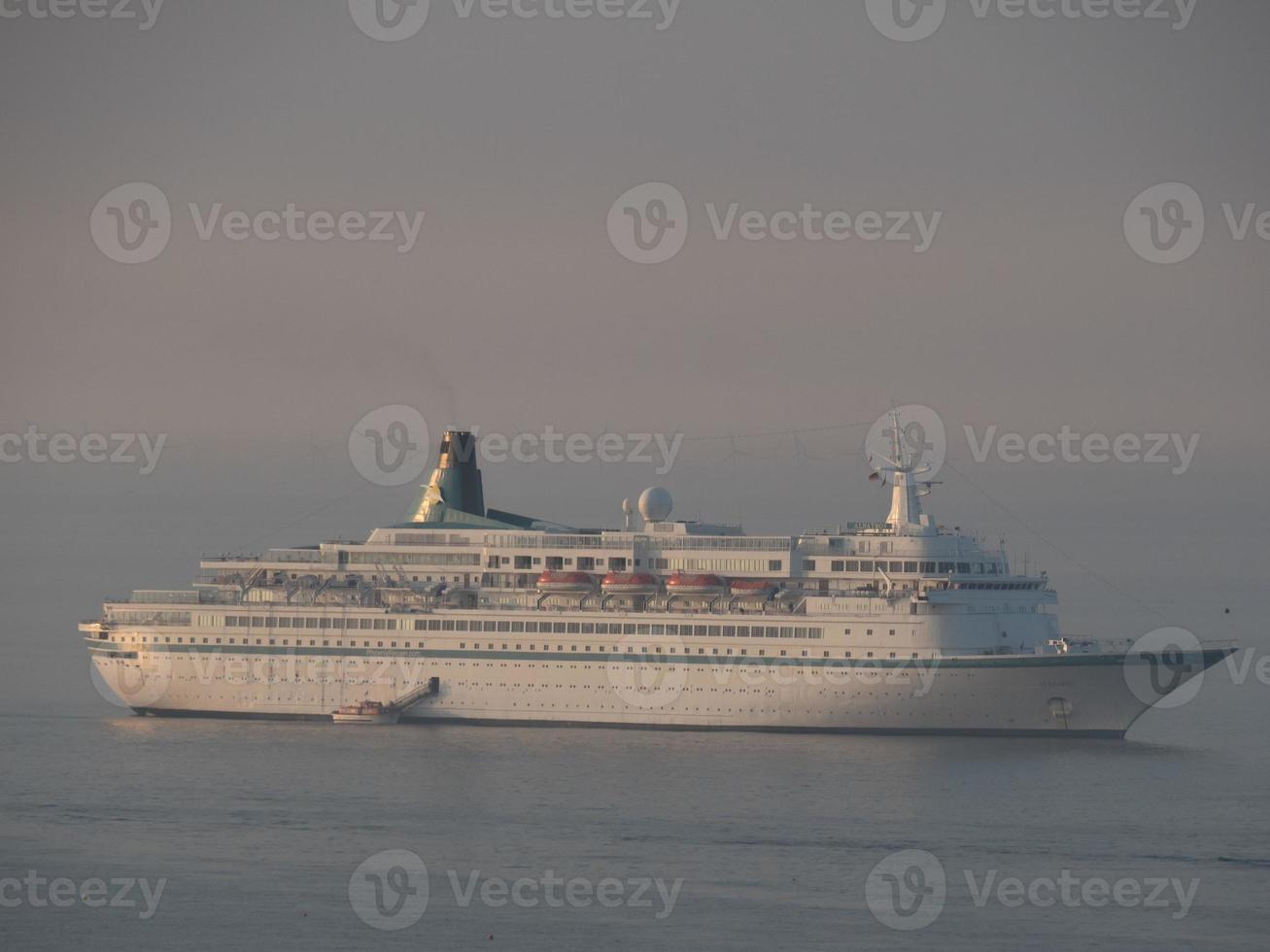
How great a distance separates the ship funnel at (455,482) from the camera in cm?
8400

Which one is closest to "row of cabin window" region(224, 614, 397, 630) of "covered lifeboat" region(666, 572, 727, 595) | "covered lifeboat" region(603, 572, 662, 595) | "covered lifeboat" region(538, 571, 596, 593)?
"covered lifeboat" region(538, 571, 596, 593)

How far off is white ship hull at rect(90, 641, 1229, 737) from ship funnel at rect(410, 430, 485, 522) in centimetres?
708

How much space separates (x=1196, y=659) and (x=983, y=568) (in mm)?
7035

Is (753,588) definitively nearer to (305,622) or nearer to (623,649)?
(623,649)

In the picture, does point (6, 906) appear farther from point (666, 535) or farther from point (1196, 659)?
point (1196, 659)

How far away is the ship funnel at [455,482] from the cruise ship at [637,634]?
12 cm

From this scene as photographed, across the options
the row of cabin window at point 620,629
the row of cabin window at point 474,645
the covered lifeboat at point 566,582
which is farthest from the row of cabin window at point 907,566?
the covered lifeboat at point 566,582

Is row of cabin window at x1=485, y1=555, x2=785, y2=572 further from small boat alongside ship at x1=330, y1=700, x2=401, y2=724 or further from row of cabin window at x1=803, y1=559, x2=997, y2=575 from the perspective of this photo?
small boat alongside ship at x1=330, y1=700, x2=401, y2=724

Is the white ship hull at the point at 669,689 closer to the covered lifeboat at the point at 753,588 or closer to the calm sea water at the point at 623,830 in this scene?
the calm sea water at the point at 623,830

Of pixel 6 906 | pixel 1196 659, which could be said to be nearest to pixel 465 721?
pixel 1196 659

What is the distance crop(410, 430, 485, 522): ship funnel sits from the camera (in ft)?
276

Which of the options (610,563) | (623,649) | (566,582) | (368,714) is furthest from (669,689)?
(368,714)

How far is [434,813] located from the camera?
61.0 meters

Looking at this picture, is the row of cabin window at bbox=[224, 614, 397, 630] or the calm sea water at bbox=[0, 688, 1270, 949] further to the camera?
the row of cabin window at bbox=[224, 614, 397, 630]
